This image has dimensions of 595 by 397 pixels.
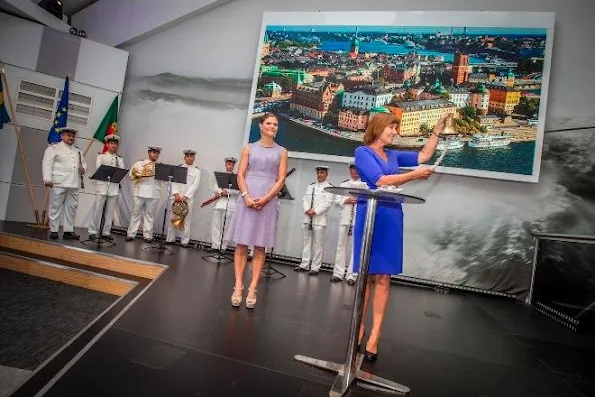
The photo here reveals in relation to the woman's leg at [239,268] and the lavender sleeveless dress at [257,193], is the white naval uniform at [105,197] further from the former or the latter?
the lavender sleeveless dress at [257,193]

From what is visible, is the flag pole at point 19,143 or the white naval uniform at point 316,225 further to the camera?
the flag pole at point 19,143

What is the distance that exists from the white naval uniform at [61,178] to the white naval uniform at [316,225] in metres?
4.16

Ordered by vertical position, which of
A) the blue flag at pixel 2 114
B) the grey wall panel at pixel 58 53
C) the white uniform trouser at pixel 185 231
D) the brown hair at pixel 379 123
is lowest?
the white uniform trouser at pixel 185 231

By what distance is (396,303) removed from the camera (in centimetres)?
472

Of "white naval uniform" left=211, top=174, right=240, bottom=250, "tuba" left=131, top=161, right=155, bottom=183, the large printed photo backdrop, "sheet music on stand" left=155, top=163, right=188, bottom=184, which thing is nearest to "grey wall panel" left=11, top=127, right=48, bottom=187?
"tuba" left=131, top=161, right=155, bottom=183

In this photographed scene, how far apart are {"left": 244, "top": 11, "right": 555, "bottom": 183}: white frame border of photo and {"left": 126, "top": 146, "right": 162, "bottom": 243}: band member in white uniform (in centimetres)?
200

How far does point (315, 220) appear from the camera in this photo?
668cm

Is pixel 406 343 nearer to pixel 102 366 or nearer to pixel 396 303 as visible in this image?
pixel 396 303

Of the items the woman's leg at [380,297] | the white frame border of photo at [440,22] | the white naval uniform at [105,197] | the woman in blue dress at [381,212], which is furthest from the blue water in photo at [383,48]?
the woman's leg at [380,297]

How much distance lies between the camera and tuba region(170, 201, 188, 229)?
281 inches

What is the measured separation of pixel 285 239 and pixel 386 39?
452cm

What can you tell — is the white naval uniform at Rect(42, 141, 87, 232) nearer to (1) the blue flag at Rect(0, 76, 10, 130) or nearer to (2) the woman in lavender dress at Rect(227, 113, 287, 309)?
(1) the blue flag at Rect(0, 76, 10, 130)

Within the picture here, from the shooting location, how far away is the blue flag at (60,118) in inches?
283

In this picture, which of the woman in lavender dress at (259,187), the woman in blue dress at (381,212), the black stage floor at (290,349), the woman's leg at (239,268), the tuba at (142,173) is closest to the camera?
the black stage floor at (290,349)
